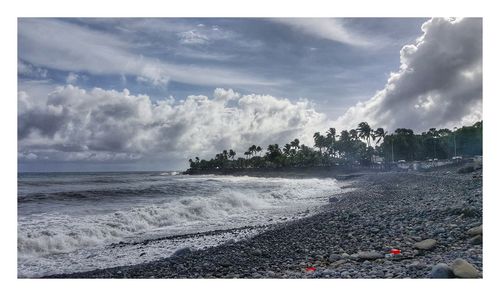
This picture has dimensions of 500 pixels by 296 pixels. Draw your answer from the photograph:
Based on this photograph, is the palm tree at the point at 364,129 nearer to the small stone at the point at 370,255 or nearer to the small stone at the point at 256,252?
the small stone at the point at 370,255

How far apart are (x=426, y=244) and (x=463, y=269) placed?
106 cm

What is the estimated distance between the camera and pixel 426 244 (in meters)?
5.27

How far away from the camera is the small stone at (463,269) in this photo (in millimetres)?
4185

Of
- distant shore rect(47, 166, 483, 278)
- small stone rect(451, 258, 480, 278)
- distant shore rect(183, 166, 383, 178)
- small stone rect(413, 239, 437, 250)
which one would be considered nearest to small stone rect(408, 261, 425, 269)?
distant shore rect(47, 166, 483, 278)

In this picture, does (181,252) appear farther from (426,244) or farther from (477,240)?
(477,240)

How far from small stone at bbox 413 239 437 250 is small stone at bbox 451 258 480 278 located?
0.88 m

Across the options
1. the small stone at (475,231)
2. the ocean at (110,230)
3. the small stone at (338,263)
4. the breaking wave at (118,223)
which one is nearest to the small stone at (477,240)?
the small stone at (475,231)

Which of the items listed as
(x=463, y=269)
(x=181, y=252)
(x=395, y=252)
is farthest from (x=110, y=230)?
(x=463, y=269)

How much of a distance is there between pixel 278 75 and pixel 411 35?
2.40m

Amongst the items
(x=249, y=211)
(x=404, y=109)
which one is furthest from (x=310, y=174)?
(x=404, y=109)

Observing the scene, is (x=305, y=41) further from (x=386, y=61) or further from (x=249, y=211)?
(x=249, y=211)

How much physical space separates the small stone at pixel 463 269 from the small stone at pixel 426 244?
0.88m

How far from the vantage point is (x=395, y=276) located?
4414 mm

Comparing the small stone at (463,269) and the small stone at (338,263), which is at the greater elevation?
the small stone at (463,269)
